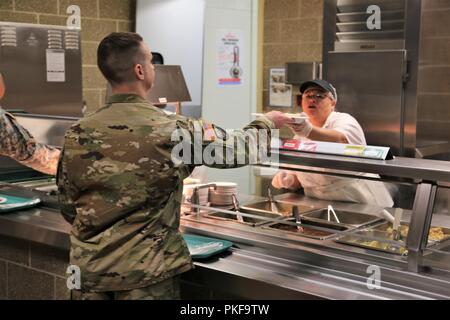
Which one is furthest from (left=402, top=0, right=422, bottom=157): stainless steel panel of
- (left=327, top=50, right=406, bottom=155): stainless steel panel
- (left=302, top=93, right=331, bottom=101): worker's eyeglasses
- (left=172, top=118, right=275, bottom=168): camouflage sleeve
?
(left=172, top=118, right=275, bottom=168): camouflage sleeve

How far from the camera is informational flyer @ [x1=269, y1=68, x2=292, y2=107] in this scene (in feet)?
19.1

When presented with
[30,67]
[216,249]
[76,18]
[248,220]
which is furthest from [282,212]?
[76,18]

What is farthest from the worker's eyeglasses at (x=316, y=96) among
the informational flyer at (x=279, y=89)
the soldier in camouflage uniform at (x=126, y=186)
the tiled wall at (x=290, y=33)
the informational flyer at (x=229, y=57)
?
the informational flyer at (x=229, y=57)

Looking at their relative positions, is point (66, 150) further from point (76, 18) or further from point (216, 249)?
point (76, 18)

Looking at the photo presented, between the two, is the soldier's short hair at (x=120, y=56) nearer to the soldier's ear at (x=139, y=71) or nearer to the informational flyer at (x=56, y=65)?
the soldier's ear at (x=139, y=71)

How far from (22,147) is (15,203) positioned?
428 millimetres

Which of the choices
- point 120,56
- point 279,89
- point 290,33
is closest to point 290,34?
point 290,33

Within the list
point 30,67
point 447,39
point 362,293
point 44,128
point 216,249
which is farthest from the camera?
point 30,67

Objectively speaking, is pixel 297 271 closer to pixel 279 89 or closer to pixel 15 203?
pixel 15 203

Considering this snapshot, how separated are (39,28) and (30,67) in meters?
0.31

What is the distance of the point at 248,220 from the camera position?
2.69 meters

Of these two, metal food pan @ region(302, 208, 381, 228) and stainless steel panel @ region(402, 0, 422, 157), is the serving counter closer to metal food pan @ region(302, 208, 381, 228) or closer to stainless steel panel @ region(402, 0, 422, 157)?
metal food pan @ region(302, 208, 381, 228)

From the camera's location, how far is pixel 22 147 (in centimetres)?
274
